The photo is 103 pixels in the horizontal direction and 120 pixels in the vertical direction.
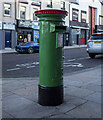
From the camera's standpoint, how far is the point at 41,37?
414 cm

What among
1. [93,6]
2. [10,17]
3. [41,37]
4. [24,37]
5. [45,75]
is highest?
[93,6]

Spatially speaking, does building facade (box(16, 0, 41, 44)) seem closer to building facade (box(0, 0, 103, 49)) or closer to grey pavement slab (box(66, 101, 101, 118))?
building facade (box(0, 0, 103, 49))

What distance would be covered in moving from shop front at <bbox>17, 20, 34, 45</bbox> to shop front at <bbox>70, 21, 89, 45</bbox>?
29.1 ft

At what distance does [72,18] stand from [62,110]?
1328 inches

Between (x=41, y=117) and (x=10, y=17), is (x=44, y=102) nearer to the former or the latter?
(x=41, y=117)

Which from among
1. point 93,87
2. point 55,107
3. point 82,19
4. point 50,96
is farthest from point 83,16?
point 55,107

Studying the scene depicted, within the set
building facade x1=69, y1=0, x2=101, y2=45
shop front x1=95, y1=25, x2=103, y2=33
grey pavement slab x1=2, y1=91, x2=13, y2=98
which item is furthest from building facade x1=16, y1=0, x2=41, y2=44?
grey pavement slab x1=2, y1=91, x2=13, y2=98

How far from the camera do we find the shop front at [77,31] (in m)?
35.9

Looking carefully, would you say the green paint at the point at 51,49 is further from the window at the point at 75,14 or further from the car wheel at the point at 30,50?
the window at the point at 75,14

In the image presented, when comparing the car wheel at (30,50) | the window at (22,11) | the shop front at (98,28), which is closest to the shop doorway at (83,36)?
the shop front at (98,28)

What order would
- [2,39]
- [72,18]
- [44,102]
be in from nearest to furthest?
[44,102]
[2,39]
[72,18]

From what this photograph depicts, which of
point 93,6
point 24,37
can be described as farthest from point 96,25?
point 24,37

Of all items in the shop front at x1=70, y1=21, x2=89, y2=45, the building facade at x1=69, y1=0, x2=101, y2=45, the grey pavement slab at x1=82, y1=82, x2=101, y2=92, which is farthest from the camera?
the building facade at x1=69, y1=0, x2=101, y2=45

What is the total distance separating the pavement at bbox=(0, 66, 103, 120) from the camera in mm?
3580
